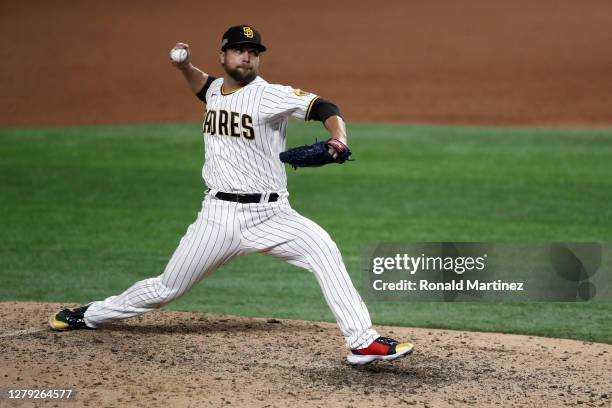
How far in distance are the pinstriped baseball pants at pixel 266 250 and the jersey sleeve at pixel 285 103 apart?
0.48 metres

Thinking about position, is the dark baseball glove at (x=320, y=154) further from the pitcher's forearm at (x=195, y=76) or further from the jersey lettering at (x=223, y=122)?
the pitcher's forearm at (x=195, y=76)

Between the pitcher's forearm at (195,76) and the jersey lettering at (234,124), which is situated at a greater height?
the pitcher's forearm at (195,76)

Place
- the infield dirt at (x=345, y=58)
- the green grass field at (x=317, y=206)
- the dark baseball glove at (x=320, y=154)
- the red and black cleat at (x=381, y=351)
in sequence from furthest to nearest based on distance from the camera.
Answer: the infield dirt at (x=345, y=58), the green grass field at (x=317, y=206), the red and black cleat at (x=381, y=351), the dark baseball glove at (x=320, y=154)

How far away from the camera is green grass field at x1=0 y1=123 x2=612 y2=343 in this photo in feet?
25.3

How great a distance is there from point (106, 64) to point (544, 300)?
15044 mm

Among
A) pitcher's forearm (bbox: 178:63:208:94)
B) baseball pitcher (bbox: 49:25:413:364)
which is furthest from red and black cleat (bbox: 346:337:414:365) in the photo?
pitcher's forearm (bbox: 178:63:208:94)

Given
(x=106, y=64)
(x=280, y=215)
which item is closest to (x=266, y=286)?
(x=280, y=215)

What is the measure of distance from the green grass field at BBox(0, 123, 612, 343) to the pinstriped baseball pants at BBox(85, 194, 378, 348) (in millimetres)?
1869

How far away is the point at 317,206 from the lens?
11031mm

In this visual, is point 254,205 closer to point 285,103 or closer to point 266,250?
point 266,250

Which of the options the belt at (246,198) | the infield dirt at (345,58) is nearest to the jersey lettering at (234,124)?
the belt at (246,198)

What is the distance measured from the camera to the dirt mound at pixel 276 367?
4.96m

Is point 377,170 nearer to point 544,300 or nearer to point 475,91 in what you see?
point 544,300

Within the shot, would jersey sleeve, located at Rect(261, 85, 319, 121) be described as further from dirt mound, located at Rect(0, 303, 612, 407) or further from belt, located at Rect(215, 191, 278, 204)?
dirt mound, located at Rect(0, 303, 612, 407)
